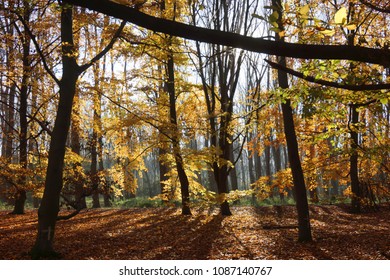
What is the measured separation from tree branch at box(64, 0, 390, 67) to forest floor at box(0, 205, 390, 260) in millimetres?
5523

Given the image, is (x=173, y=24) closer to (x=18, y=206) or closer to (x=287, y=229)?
(x=287, y=229)

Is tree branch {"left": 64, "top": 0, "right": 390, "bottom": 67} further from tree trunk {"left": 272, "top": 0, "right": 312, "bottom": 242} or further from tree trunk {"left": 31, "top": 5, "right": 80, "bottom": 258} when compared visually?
tree trunk {"left": 272, "top": 0, "right": 312, "bottom": 242}

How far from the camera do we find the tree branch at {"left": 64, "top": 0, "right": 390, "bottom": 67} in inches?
54.3

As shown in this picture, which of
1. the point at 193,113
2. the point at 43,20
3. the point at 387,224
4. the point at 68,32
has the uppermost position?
the point at 43,20

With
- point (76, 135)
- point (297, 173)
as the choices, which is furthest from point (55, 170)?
point (76, 135)

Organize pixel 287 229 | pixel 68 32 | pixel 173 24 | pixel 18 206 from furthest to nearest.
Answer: pixel 18 206, pixel 287 229, pixel 68 32, pixel 173 24

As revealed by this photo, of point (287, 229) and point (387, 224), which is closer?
point (287, 229)

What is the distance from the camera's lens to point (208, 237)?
8383mm

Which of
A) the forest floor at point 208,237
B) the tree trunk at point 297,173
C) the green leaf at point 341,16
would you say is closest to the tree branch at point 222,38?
the green leaf at point 341,16

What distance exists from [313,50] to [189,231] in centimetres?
855

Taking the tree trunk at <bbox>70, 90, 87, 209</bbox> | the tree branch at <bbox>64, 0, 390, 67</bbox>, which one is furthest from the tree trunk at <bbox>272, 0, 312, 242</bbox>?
the tree trunk at <bbox>70, 90, 87, 209</bbox>

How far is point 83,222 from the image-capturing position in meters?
11.3

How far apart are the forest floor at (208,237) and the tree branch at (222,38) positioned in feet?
18.1
